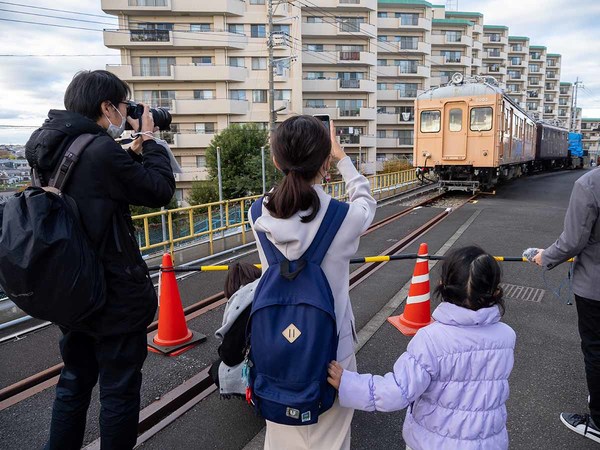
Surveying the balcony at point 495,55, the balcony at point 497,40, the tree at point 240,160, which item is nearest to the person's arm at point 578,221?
the tree at point 240,160

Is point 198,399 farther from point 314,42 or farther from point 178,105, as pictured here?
point 314,42

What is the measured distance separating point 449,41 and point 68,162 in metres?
56.9

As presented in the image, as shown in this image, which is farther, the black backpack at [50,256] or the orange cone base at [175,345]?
the orange cone base at [175,345]

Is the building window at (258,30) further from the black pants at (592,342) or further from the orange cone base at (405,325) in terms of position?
the black pants at (592,342)

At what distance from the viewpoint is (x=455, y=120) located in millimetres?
14797

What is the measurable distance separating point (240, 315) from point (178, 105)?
3310 centimetres

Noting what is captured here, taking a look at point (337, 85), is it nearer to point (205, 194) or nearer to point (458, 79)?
point (205, 194)

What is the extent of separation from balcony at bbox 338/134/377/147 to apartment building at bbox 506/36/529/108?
39.6 meters

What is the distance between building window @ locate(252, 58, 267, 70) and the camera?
34.2 meters

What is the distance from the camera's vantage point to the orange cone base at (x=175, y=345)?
3745mm

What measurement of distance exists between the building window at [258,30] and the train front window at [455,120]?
2401 centimetres

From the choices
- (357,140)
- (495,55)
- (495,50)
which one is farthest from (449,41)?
(357,140)

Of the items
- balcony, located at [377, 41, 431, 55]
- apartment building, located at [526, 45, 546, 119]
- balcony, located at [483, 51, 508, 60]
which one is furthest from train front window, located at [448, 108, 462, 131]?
apartment building, located at [526, 45, 546, 119]

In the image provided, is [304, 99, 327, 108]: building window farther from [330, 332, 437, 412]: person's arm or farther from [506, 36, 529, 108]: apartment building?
[506, 36, 529, 108]: apartment building
